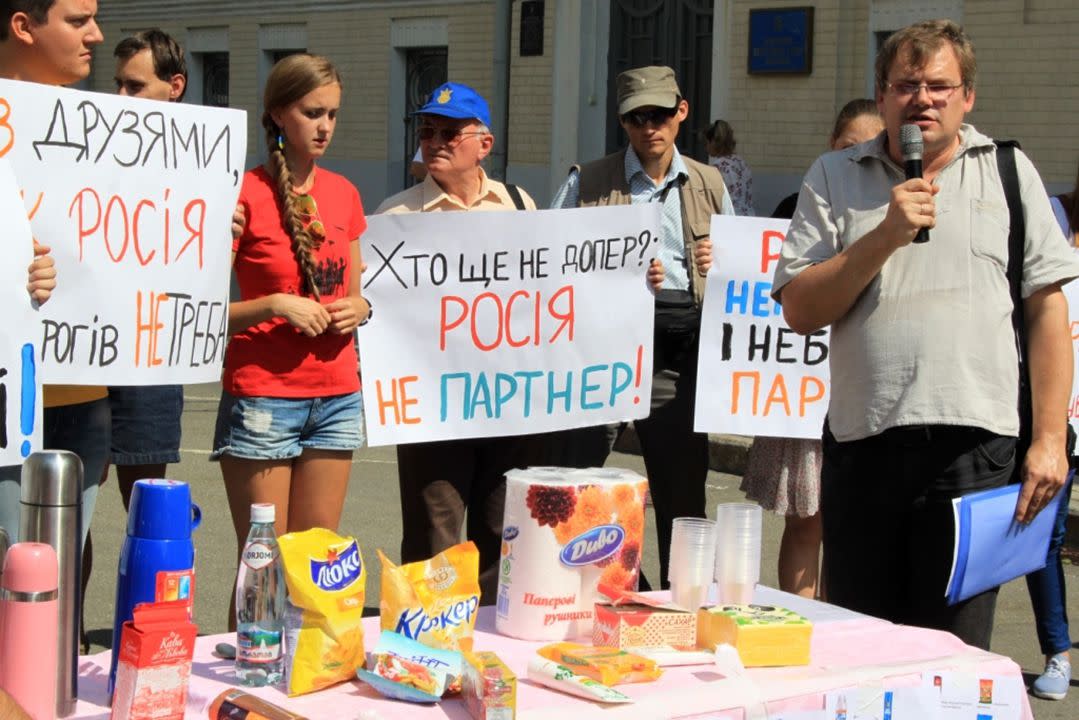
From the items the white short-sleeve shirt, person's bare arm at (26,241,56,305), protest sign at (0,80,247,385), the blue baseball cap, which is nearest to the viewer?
person's bare arm at (26,241,56,305)

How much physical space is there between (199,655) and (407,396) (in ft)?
6.41

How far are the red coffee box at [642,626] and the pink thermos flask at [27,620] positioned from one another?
101 centimetres

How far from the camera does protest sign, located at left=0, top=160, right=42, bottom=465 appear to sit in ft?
9.87

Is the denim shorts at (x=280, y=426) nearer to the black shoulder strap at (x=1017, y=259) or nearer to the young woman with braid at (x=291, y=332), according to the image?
the young woman with braid at (x=291, y=332)

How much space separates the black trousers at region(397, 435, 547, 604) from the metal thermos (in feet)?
7.24

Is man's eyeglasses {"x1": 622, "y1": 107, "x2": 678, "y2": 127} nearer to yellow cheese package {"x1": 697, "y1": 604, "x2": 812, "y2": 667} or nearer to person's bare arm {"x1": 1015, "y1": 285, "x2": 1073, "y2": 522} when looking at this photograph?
person's bare arm {"x1": 1015, "y1": 285, "x2": 1073, "y2": 522}

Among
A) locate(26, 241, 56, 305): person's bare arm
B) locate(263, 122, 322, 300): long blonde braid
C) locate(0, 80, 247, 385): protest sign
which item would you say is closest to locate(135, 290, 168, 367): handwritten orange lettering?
locate(0, 80, 247, 385): protest sign

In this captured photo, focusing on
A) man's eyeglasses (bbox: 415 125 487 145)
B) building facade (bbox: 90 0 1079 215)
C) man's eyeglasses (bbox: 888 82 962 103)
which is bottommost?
man's eyeglasses (bbox: 415 125 487 145)

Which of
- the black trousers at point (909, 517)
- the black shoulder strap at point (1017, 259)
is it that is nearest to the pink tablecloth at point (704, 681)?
the black trousers at point (909, 517)

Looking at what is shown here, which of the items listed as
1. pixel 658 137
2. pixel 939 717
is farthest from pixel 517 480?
pixel 658 137

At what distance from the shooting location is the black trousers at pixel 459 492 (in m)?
4.64

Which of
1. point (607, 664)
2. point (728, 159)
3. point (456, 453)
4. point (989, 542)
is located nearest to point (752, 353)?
point (456, 453)

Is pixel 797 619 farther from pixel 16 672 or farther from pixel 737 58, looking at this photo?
pixel 737 58

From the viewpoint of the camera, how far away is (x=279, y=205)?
13.8ft
